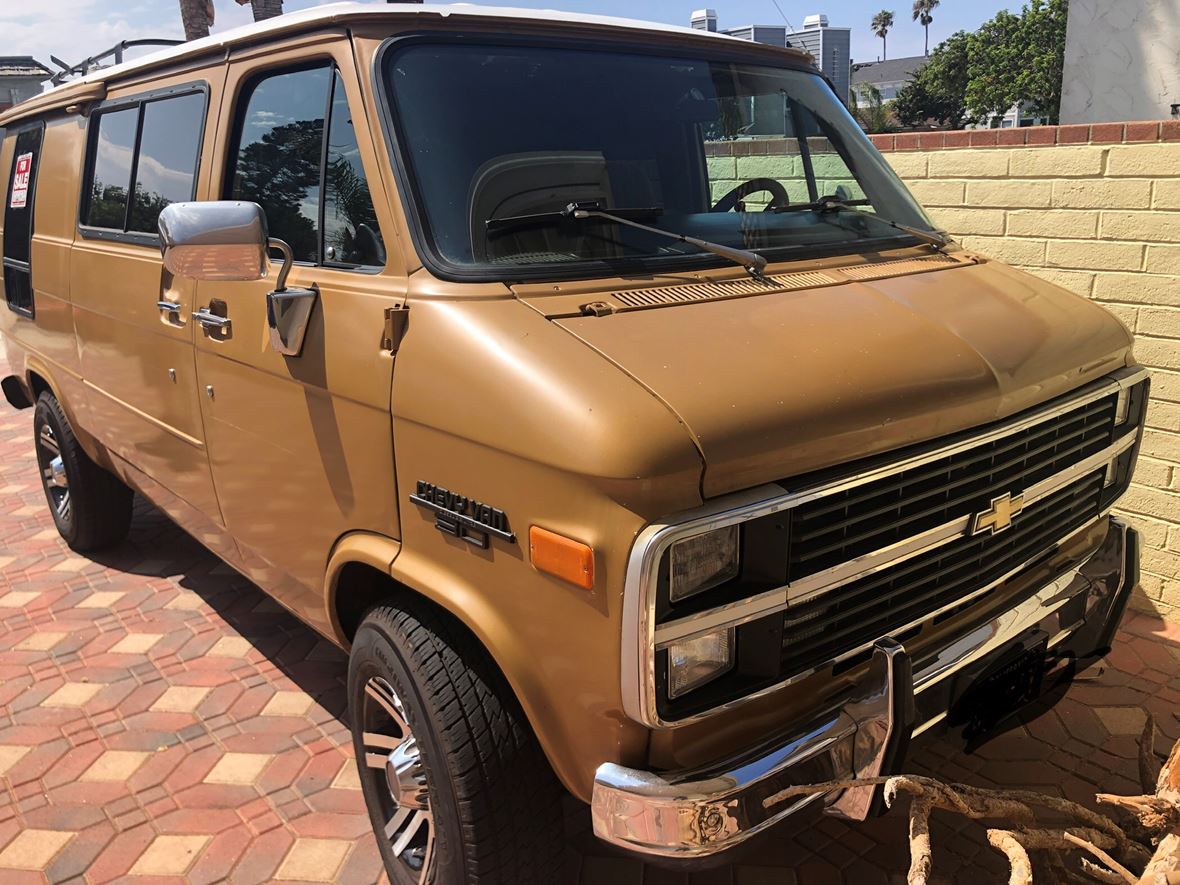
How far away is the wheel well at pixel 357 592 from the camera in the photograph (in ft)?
8.77

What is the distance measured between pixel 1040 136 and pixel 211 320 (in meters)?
3.60

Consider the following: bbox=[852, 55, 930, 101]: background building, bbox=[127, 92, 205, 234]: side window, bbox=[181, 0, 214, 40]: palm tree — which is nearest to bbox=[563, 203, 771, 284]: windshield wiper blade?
bbox=[127, 92, 205, 234]: side window

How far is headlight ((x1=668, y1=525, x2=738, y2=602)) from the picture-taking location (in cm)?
192

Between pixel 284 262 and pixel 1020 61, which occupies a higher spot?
pixel 1020 61

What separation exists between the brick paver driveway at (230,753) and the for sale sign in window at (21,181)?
197 centimetres

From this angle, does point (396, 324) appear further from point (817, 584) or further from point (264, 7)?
point (264, 7)

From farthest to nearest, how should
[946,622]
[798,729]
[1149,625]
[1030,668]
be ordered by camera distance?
[1149,625] → [1030,668] → [946,622] → [798,729]

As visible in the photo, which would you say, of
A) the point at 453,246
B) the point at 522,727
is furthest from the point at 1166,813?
the point at 453,246

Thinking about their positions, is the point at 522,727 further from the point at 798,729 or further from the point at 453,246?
the point at 453,246

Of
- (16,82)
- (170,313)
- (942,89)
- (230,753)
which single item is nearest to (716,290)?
(170,313)

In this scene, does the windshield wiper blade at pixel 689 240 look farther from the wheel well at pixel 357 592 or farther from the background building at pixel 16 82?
the background building at pixel 16 82

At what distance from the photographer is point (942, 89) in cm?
6531

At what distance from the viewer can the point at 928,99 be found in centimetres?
6712

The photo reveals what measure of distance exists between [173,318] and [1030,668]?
2.93 metres
